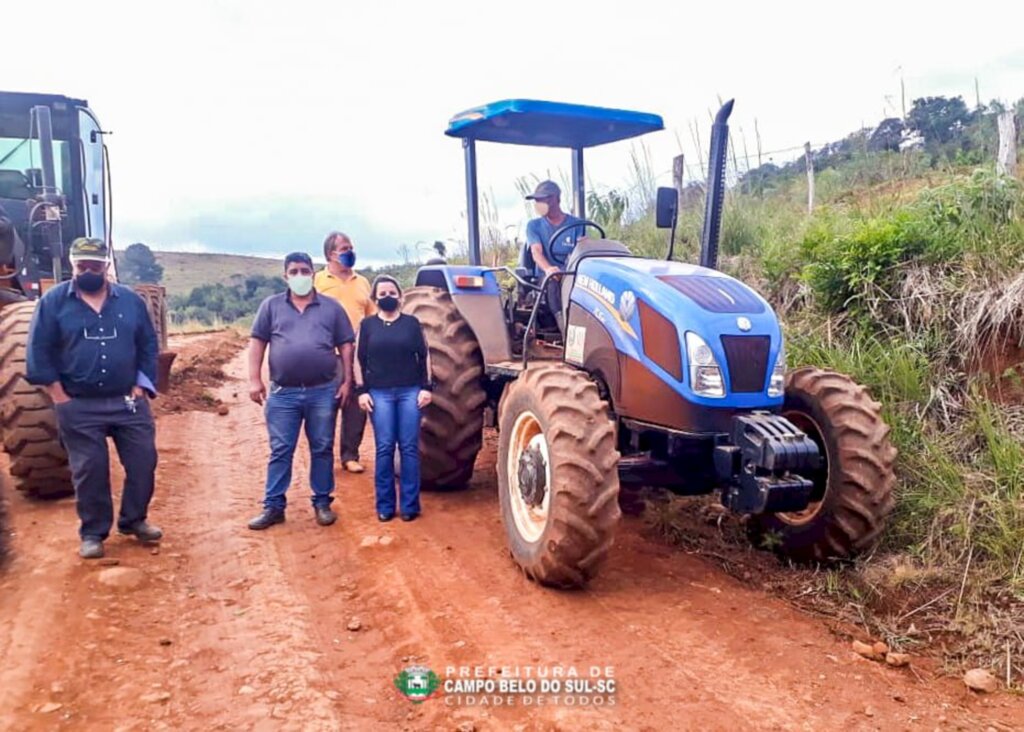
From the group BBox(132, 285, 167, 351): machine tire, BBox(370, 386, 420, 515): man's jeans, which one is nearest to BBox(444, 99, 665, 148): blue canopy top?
BBox(370, 386, 420, 515): man's jeans

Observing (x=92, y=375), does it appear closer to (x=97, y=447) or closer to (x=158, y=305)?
(x=97, y=447)

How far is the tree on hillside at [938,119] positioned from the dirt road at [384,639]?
22.7ft

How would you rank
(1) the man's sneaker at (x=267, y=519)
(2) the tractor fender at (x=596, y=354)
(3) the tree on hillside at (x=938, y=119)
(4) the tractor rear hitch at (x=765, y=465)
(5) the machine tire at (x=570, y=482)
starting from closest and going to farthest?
(4) the tractor rear hitch at (x=765, y=465)
(5) the machine tire at (x=570, y=482)
(2) the tractor fender at (x=596, y=354)
(1) the man's sneaker at (x=267, y=519)
(3) the tree on hillside at (x=938, y=119)

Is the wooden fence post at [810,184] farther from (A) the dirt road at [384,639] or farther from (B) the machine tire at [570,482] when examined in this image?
(A) the dirt road at [384,639]

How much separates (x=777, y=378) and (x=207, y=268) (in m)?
53.0

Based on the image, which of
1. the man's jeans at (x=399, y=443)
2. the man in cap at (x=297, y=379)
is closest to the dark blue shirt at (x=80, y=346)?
the man in cap at (x=297, y=379)

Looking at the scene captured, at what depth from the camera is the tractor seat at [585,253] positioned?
5.14 meters

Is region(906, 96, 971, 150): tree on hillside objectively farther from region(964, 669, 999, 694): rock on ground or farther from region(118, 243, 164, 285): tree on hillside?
region(118, 243, 164, 285): tree on hillside

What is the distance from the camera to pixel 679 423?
413 cm

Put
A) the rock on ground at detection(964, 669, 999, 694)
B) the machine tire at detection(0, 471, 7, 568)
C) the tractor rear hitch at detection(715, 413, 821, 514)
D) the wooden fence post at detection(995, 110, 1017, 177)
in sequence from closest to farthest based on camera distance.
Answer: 1. the rock on ground at detection(964, 669, 999, 694)
2. the tractor rear hitch at detection(715, 413, 821, 514)
3. the machine tire at detection(0, 471, 7, 568)
4. the wooden fence post at detection(995, 110, 1017, 177)

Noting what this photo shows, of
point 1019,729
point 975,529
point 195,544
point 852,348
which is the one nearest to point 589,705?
point 1019,729

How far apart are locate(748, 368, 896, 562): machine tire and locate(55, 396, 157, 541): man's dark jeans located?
3645mm

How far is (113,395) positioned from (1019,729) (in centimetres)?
452

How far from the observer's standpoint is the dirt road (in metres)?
3.05
